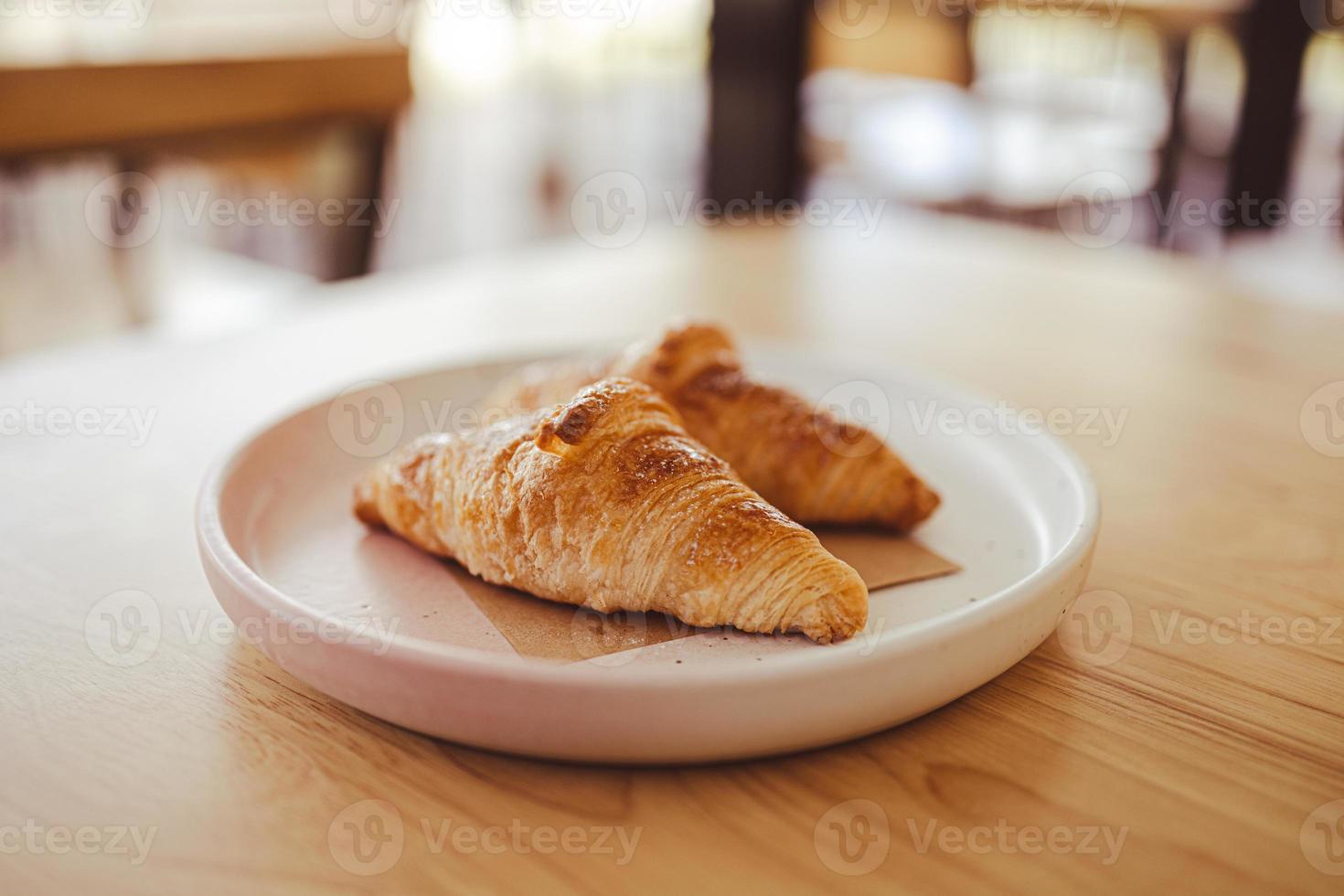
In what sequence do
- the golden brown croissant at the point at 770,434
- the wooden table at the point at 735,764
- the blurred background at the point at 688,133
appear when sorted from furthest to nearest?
the blurred background at the point at 688,133 → the golden brown croissant at the point at 770,434 → the wooden table at the point at 735,764

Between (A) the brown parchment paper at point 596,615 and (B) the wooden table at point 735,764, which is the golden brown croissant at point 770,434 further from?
(B) the wooden table at point 735,764

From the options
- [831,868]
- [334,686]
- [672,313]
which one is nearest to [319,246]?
[672,313]

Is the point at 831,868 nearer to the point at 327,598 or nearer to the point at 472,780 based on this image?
the point at 472,780

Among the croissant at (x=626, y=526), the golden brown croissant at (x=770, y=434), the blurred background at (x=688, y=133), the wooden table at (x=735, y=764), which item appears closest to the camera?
the wooden table at (x=735, y=764)

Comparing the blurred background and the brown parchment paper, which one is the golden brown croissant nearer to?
the brown parchment paper

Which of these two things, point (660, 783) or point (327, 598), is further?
point (327, 598)

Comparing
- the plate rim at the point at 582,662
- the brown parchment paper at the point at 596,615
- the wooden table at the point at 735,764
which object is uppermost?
the plate rim at the point at 582,662

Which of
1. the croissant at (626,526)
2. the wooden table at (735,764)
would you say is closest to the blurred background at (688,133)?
the wooden table at (735,764)
